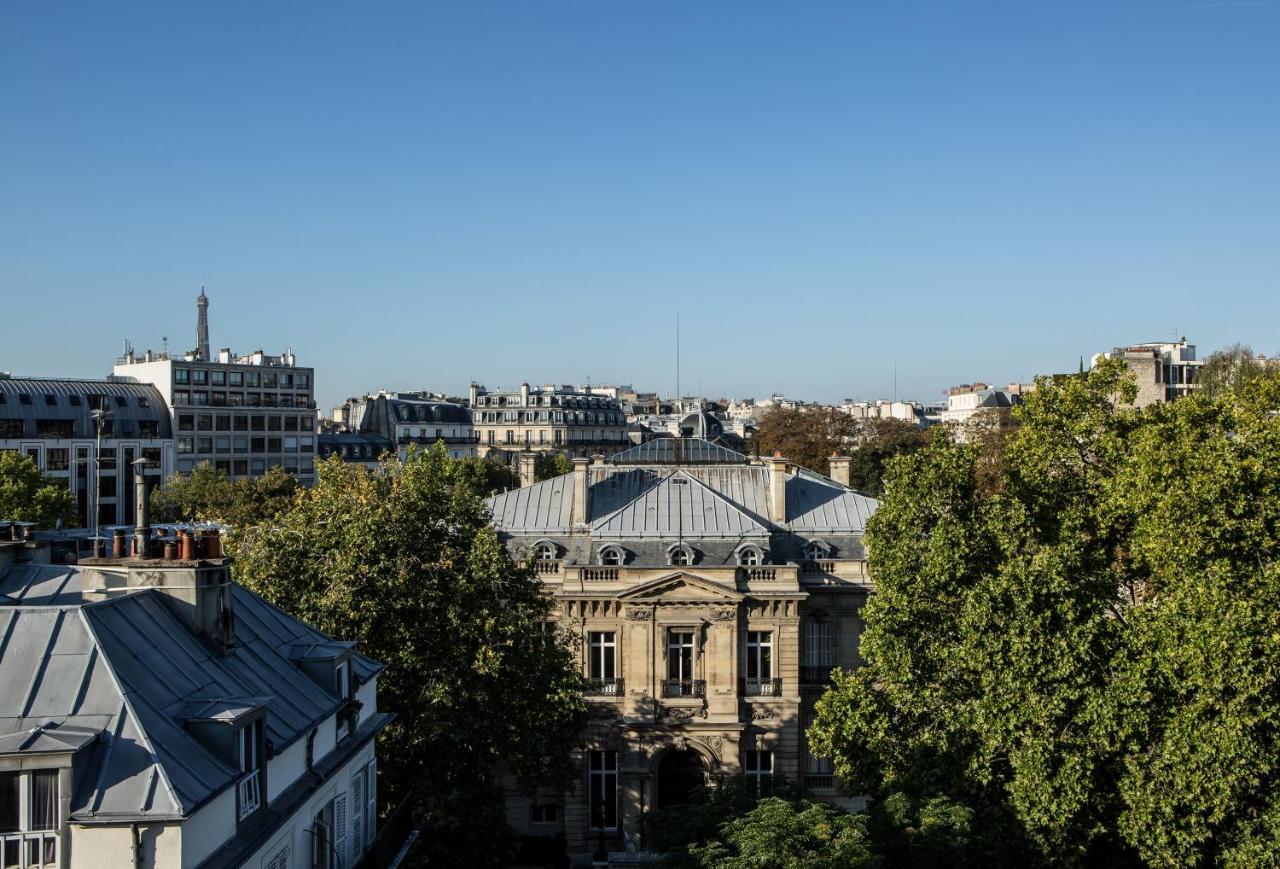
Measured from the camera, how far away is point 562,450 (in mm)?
129125

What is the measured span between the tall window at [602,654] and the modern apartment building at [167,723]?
52.5ft

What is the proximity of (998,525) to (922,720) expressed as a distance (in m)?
5.07

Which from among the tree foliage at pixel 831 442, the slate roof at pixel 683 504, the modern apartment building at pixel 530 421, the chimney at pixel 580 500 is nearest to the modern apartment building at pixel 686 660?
the slate roof at pixel 683 504

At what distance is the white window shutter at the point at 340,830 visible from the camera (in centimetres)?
1859

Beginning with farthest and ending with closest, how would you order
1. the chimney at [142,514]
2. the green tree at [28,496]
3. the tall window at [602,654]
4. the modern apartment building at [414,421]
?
1. the modern apartment building at [414,421]
2. the green tree at [28,496]
3. the tall window at [602,654]
4. the chimney at [142,514]

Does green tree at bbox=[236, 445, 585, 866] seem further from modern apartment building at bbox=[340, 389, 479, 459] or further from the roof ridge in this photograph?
modern apartment building at bbox=[340, 389, 479, 459]

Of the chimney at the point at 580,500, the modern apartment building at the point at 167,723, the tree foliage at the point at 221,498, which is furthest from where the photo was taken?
the tree foliage at the point at 221,498

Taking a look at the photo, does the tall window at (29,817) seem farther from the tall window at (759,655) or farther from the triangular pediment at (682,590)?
the tall window at (759,655)

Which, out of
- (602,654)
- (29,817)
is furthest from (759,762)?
(29,817)

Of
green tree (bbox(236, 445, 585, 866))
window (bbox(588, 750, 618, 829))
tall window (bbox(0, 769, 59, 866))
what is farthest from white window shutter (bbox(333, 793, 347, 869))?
window (bbox(588, 750, 618, 829))

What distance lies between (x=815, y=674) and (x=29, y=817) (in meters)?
28.1

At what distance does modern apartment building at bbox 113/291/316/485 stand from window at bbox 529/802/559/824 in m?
61.3

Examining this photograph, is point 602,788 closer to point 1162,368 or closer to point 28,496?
point 28,496

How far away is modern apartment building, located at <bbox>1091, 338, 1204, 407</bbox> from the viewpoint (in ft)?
288
